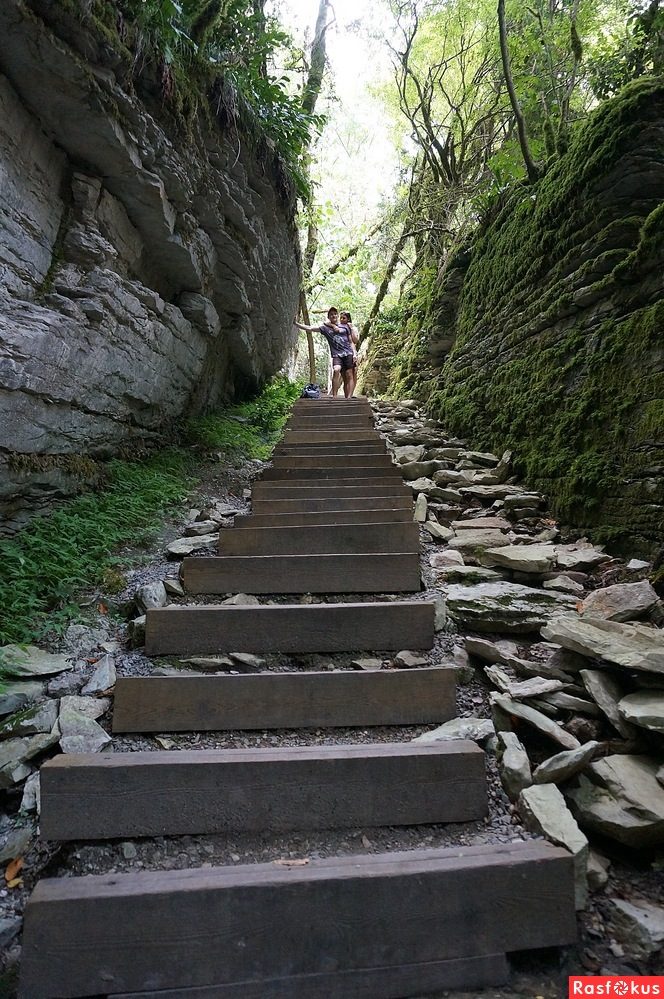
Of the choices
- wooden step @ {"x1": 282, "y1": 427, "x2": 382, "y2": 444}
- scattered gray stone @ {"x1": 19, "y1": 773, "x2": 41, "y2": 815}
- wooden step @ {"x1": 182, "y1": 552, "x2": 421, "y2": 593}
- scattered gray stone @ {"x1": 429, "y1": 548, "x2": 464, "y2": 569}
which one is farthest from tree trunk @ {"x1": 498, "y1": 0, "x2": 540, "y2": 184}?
scattered gray stone @ {"x1": 19, "y1": 773, "x2": 41, "y2": 815}

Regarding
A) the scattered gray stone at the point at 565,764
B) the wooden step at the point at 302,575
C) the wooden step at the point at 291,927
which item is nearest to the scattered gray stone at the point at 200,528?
the wooden step at the point at 302,575

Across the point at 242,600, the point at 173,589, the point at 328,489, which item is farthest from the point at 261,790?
the point at 328,489

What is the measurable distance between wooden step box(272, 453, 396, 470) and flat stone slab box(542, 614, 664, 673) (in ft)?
11.3

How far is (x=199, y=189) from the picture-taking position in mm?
4906

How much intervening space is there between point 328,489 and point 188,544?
5.34ft

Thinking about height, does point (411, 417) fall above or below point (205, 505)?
above

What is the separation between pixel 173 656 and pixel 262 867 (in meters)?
1.26

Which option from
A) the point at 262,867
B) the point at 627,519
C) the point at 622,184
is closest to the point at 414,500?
the point at 627,519

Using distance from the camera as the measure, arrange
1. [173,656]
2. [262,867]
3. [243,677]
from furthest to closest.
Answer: [173,656] < [243,677] < [262,867]

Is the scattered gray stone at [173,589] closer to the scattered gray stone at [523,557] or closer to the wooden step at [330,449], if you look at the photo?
the scattered gray stone at [523,557]

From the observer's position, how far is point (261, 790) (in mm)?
1985

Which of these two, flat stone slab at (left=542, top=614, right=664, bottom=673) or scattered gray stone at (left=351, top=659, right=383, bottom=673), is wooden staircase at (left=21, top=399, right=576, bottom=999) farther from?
flat stone slab at (left=542, top=614, right=664, bottom=673)

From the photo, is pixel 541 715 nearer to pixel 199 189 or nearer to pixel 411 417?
pixel 199 189

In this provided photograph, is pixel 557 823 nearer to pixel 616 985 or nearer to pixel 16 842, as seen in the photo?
pixel 616 985
